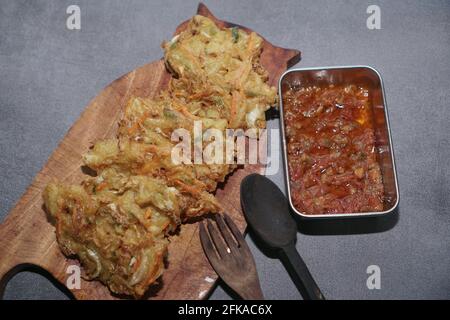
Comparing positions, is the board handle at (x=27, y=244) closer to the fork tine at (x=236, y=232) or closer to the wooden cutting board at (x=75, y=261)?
the wooden cutting board at (x=75, y=261)

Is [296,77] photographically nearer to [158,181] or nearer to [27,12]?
[158,181]

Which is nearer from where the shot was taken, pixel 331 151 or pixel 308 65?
pixel 331 151

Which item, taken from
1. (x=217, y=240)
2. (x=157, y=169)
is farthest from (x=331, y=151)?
(x=157, y=169)

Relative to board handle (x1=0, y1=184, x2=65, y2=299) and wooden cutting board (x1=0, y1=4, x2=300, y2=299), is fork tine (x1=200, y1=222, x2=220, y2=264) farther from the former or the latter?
board handle (x1=0, y1=184, x2=65, y2=299)

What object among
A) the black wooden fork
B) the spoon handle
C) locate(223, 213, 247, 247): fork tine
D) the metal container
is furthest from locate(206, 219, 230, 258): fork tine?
the metal container

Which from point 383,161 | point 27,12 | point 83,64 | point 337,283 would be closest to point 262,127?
point 383,161

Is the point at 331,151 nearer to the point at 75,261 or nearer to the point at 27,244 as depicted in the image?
the point at 75,261

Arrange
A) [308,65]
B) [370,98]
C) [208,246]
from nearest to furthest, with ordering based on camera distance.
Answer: [208,246], [370,98], [308,65]
